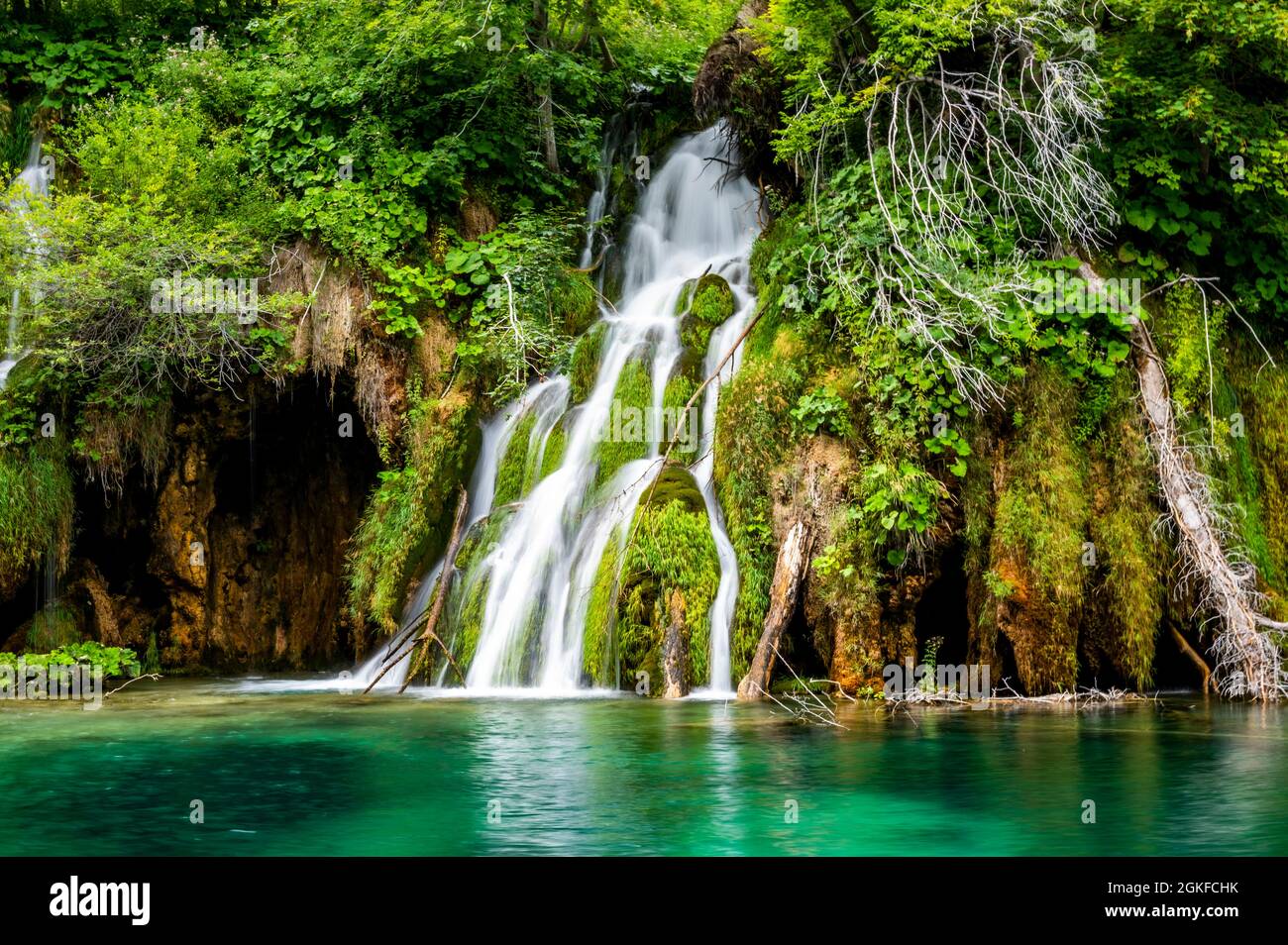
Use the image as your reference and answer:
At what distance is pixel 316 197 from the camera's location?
51.3ft

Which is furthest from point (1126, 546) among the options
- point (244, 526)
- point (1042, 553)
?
point (244, 526)

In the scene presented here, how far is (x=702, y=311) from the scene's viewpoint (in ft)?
49.2

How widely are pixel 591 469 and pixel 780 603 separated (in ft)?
10.3

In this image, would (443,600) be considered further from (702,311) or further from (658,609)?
(702,311)

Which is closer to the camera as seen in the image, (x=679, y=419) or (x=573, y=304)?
(x=679, y=419)

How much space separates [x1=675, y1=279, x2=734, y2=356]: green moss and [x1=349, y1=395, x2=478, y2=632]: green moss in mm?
2776

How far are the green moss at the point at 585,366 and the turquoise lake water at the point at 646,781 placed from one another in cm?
453

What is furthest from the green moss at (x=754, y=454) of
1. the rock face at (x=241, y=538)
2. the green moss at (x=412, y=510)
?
the rock face at (x=241, y=538)

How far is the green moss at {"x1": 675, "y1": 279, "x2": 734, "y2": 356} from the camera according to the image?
48.3ft

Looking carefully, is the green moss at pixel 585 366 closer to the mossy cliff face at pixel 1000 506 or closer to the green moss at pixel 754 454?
the green moss at pixel 754 454

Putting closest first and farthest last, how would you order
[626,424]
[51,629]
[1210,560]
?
[1210,560], [626,424], [51,629]

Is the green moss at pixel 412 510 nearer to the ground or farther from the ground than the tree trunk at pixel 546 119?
nearer to the ground

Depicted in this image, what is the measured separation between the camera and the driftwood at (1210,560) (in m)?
11.3

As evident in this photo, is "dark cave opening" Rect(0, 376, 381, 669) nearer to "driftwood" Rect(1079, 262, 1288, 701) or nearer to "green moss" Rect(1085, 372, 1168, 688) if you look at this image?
"green moss" Rect(1085, 372, 1168, 688)
